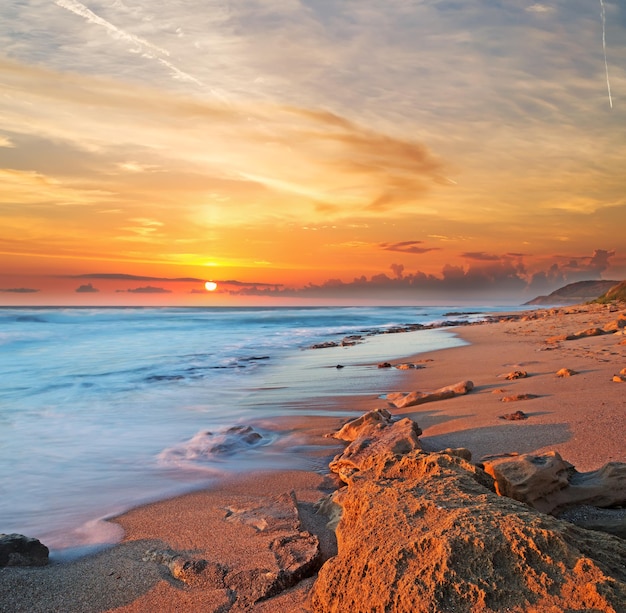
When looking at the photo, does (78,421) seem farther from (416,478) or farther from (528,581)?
(528,581)

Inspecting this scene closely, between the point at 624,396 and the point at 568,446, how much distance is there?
1800 mm

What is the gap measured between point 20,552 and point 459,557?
2569mm

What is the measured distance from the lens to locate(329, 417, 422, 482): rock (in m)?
4.15

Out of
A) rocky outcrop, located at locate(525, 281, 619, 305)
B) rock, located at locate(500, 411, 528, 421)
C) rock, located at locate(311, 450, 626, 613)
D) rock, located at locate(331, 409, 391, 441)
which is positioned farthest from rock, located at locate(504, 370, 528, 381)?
rocky outcrop, located at locate(525, 281, 619, 305)

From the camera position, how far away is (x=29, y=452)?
19.7 feet

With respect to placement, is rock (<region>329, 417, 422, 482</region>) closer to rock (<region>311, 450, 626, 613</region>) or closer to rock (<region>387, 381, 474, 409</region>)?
rock (<region>311, 450, 626, 613</region>)

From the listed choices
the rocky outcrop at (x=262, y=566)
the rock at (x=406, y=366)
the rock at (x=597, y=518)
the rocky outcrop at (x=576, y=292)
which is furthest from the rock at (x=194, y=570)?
the rocky outcrop at (x=576, y=292)

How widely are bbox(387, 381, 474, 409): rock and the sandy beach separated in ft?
0.52

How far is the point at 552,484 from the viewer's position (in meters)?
2.79

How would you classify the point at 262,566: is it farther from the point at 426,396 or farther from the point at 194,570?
the point at 426,396

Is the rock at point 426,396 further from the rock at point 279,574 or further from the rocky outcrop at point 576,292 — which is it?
the rocky outcrop at point 576,292

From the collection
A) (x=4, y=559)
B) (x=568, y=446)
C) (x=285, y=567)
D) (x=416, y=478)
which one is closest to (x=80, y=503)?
(x=4, y=559)

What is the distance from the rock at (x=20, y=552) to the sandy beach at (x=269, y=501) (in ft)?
0.21

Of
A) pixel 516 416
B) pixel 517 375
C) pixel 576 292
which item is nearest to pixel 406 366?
pixel 517 375
